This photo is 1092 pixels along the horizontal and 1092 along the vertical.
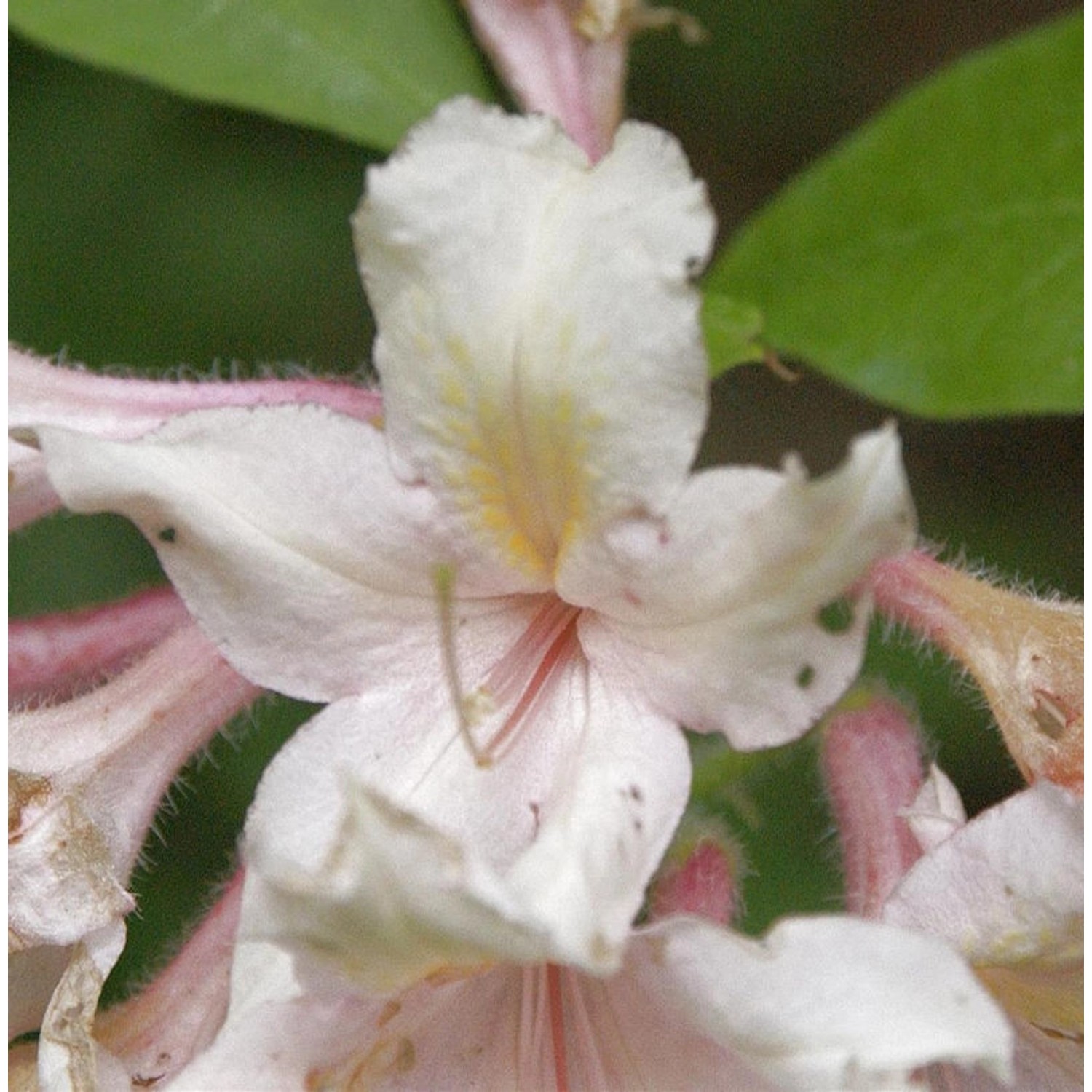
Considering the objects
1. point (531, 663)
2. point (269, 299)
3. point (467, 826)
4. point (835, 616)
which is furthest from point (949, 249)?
point (269, 299)

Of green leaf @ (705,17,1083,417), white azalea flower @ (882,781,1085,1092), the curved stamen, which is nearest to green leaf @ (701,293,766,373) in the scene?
green leaf @ (705,17,1083,417)

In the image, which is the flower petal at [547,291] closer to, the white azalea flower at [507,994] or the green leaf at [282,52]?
the white azalea flower at [507,994]

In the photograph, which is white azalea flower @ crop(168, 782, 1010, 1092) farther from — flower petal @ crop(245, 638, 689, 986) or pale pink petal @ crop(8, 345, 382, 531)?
pale pink petal @ crop(8, 345, 382, 531)

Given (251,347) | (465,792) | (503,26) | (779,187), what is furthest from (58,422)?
(779,187)

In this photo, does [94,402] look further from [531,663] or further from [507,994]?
[507,994]

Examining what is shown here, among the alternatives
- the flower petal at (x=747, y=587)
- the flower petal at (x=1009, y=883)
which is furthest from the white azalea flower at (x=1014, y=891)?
the flower petal at (x=747, y=587)
